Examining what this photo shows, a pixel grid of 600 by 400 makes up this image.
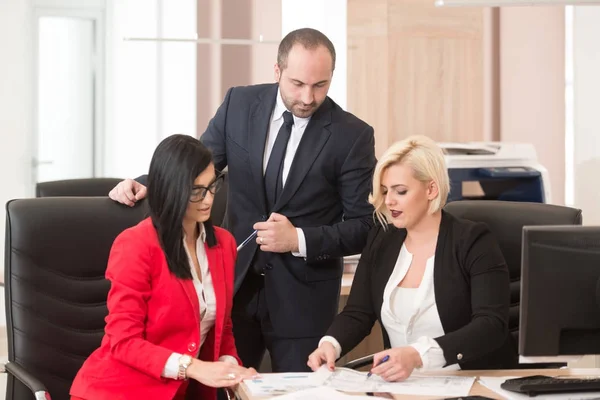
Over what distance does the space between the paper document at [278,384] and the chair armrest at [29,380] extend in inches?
19.5

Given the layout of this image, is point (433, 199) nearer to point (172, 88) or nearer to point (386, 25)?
point (386, 25)

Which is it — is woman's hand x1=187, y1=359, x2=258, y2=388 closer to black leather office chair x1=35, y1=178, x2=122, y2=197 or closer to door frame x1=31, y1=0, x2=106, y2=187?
black leather office chair x1=35, y1=178, x2=122, y2=197

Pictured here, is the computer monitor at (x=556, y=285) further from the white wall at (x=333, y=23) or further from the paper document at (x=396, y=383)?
the white wall at (x=333, y=23)

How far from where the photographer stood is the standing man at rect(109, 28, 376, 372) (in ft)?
8.07

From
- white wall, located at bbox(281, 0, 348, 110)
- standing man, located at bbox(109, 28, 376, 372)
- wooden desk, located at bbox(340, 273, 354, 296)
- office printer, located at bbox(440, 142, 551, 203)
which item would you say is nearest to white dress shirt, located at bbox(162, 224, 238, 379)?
standing man, located at bbox(109, 28, 376, 372)

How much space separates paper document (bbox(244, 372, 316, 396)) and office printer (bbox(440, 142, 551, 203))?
6.56ft

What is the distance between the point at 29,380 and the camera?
212 centimetres

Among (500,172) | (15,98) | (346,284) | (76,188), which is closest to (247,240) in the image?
(346,284)

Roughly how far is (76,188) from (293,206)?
61.1 inches

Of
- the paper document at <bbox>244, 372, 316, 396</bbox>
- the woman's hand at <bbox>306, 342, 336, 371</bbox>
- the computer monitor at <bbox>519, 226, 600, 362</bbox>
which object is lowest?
the paper document at <bbox>244, 372, 316, 396</bbox>

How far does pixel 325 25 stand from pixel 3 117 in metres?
1.91

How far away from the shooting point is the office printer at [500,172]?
153 inches

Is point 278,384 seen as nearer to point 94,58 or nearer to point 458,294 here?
point 458,294

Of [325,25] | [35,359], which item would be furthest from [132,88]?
[35,359]
